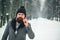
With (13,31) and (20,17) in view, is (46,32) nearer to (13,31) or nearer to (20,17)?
(13,31)

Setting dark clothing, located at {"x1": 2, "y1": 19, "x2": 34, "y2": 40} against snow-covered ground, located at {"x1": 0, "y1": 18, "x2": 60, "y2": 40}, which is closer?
dark clothing, located at {"x1": 2, "y1": 19, "x2": 34, "y2": 40}

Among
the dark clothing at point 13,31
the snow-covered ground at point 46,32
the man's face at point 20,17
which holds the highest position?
the man's face at point 20,17

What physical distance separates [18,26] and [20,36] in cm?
21

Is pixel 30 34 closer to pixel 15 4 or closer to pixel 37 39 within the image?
pixel 37 39

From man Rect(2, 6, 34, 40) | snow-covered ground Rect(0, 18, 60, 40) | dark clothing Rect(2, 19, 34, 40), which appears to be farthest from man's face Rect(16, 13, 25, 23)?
snow-covered ground Rect(0, 18, 60, 40)

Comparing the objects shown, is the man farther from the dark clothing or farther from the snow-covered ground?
the snow-covered ground

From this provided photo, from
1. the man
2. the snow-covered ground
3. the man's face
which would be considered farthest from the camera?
the snow-covered ground

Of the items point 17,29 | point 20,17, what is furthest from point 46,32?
point 20,17

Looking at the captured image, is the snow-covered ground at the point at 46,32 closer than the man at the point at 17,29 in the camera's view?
No

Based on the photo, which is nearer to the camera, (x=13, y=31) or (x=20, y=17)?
(x=20, y=17)

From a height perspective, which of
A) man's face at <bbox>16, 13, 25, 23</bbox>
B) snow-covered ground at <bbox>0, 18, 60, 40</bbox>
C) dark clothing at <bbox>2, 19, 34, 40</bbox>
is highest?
man's face at <bbox>16, 13, 25, 23</bbox>

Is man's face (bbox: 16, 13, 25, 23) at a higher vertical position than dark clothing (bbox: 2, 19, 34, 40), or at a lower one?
higher

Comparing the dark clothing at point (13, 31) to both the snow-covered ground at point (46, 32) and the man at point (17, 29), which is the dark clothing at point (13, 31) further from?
the snow-covered ground at point (46, 32)

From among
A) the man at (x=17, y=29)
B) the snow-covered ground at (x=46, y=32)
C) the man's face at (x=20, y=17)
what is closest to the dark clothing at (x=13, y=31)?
the man at (x=17, y=29)
